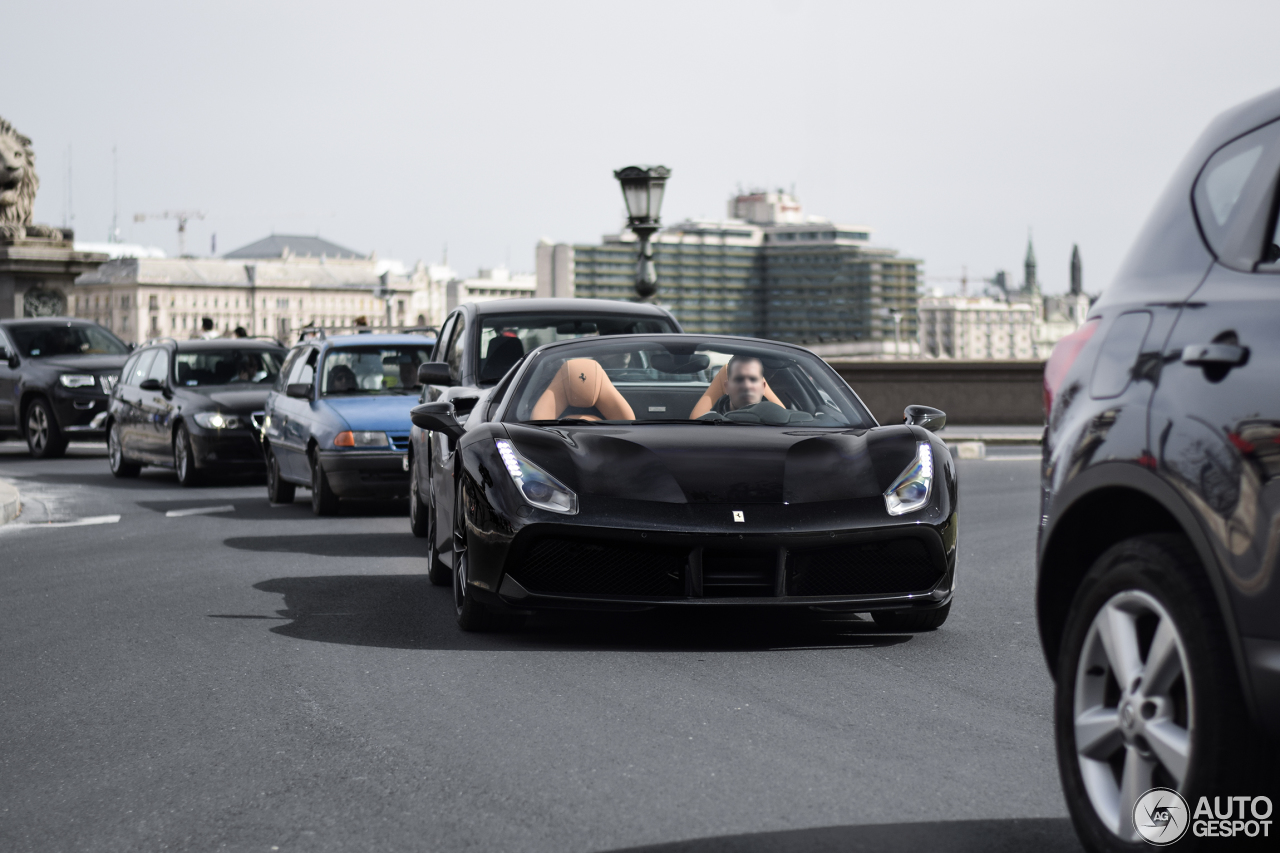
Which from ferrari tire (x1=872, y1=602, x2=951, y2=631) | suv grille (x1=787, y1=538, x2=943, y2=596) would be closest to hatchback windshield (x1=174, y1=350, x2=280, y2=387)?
ferrari tire (x1=872, y1=602, x2=951, y2=631)

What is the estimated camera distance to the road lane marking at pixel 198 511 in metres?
A: 14.8

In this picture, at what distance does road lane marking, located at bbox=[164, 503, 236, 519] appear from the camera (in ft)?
48.4

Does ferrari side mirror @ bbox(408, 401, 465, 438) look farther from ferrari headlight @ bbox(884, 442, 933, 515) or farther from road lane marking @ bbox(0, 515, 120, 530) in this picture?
road lane marking @ bbox(0, 515, 120, 530)

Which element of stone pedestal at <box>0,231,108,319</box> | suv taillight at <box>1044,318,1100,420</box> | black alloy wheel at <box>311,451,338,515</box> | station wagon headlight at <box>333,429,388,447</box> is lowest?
black alloy wheel at <box>311,451,338,515</box>

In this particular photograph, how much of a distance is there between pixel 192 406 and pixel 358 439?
4.72 meters

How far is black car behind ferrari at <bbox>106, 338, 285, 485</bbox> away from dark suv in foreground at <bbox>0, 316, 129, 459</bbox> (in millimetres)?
2963

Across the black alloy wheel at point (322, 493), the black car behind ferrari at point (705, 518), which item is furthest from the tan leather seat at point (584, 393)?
the black alloy wheel at point (322, 493)

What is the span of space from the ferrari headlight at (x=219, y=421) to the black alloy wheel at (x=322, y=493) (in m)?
3.76

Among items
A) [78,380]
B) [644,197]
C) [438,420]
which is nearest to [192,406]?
[78,380]

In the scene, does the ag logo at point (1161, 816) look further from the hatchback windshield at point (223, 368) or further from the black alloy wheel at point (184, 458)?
the hatchback windshield at point (223, 368)

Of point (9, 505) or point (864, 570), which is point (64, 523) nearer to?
point (9, 505)

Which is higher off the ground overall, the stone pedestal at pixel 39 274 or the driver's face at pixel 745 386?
the stone pedestal at pixel 39 274

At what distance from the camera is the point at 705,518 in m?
6.91

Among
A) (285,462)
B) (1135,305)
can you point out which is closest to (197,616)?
(1135,305)
